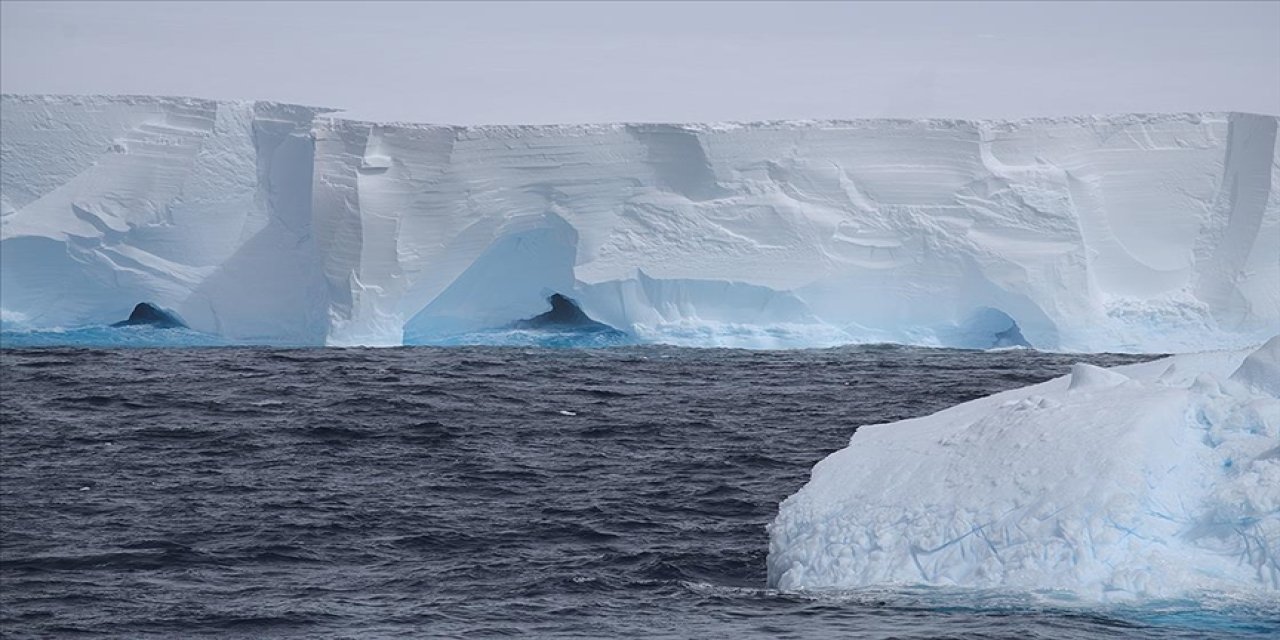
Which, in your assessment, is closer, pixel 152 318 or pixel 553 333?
pixel 553 333

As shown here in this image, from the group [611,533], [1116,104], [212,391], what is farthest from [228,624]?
[1116,104]

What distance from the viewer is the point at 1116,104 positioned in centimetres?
1705

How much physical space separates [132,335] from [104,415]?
5.57 m

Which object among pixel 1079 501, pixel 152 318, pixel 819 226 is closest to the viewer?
pixel 1079 501

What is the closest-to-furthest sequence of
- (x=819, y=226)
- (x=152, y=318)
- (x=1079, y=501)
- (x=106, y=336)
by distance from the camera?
(x=1079, y=501)
(x=819, y=226)
(x=106, y=336)
(x=152, y=318)

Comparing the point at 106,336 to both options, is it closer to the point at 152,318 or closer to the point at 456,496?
the point at 152,318

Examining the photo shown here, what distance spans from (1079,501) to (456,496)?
12.7 ft

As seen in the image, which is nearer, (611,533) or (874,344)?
(611,533)

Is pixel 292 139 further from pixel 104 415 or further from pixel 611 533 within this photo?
pixel 611 533

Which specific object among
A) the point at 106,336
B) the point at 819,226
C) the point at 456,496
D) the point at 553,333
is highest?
the point at 819,226

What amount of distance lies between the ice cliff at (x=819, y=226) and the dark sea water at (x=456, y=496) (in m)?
0.75

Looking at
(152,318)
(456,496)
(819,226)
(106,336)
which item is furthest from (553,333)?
(456,496)

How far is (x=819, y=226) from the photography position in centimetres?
1584

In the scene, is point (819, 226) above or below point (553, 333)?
above
